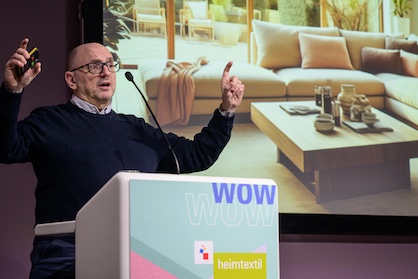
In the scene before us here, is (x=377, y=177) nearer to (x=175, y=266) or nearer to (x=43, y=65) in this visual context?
(x=43, y=65)

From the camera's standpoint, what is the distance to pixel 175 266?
1.62 m

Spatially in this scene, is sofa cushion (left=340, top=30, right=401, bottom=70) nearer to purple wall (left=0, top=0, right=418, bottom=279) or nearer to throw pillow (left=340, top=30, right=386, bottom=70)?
throw pillow (left=340, top=30, right=386, bottom=70)

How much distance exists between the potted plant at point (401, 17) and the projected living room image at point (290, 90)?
11 centimetres

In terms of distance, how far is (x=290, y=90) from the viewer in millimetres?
3338

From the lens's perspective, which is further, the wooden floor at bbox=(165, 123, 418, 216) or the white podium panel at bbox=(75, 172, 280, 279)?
the wooden floor at bbox=(165, 123, 418, 216)

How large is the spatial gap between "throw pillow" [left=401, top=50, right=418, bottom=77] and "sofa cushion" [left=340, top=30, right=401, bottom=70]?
12 centimetres

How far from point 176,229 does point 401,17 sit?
2.30 metres

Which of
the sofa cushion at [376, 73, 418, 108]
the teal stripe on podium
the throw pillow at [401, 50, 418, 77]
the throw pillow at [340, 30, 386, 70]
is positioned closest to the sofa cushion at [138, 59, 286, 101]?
the throw pillow at [340, 30, 386, 70]

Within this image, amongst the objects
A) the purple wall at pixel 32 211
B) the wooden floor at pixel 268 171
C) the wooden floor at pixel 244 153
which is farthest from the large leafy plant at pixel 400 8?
the purple wall at pixel 32 211

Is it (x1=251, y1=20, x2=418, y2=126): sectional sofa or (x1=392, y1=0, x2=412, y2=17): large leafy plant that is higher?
(x1=392, y1=0, x2=412, y2=17): large leafy plant

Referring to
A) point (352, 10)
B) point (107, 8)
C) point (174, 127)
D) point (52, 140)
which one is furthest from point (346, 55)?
point (52, 140)

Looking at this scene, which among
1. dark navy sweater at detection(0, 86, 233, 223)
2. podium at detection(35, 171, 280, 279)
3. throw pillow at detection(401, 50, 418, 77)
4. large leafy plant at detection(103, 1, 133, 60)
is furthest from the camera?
throw pillow at detection(401, 50, 418, 77)

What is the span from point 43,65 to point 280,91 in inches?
43.2

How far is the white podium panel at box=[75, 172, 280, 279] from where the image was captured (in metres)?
1.56
